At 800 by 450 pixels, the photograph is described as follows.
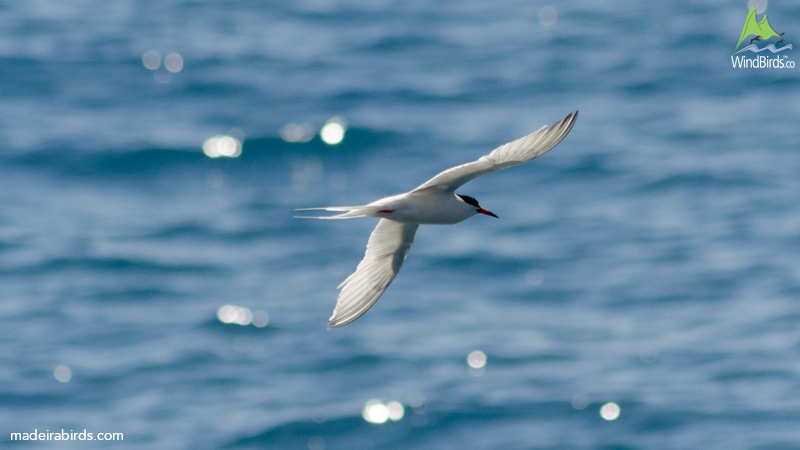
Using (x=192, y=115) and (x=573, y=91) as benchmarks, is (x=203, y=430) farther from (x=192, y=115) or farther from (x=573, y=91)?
(x=573, y=91)

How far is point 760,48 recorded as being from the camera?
31.2 m

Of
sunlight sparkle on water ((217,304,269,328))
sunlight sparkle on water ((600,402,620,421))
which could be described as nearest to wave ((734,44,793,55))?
sunlight sparkle on water ((600,402,620,421))

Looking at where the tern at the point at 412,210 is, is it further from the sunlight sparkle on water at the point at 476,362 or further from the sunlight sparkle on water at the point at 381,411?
the sunlight sparkle on water at the point at 476,362

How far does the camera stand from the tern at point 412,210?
27.8ft

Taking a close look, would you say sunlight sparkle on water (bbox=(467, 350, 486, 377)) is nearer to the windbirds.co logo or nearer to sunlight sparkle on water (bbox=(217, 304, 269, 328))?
sunlight sparkle on water (bbox=(217, 304, 269, 328))

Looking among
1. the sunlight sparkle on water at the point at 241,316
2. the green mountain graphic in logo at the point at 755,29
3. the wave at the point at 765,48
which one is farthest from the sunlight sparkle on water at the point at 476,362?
the wave at the point at 765,48

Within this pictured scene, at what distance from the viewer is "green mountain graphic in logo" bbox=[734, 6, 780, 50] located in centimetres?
3014

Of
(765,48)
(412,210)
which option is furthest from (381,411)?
(765,48)

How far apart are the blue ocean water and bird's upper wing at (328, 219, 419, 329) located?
9.68 m

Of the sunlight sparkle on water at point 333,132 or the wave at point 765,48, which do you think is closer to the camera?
the sunlight sparkle on water at point 333,132

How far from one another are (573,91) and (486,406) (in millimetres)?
12193

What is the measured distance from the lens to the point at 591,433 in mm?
19766

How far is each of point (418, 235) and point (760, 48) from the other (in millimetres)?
11763

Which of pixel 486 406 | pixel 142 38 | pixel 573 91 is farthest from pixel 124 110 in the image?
pixel 486 406
